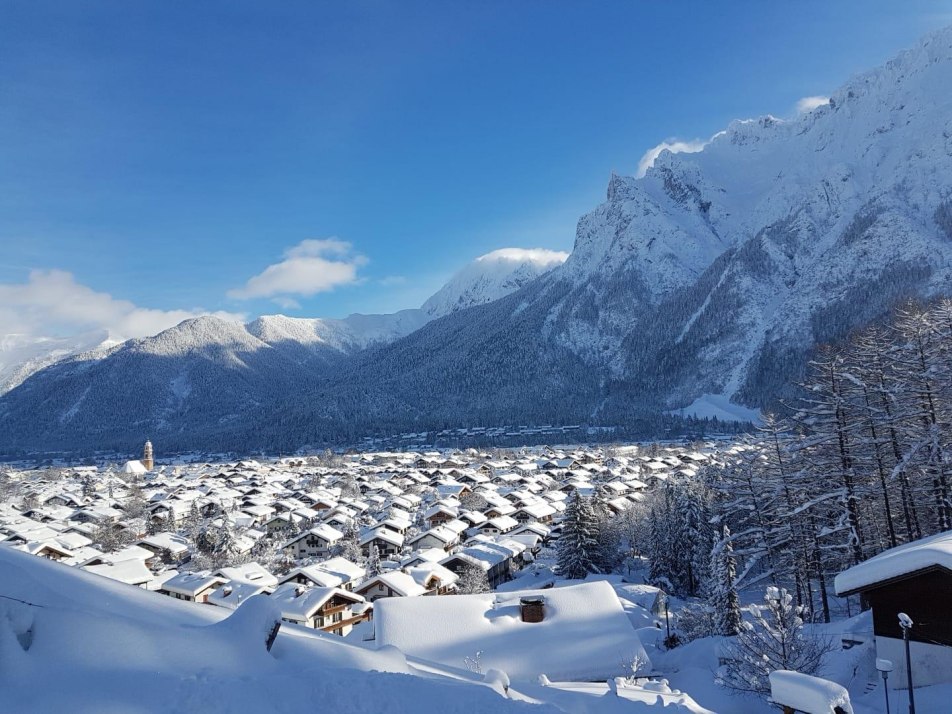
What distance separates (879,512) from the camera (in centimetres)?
1812

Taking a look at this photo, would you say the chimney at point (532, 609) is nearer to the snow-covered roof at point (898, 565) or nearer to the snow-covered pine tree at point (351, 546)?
the snow-covered roof at point (898, 565)

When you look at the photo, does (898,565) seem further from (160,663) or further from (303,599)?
(303,599)

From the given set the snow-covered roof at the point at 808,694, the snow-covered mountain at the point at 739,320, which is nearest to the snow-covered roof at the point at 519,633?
the snow-covered roof at the point at 808,694

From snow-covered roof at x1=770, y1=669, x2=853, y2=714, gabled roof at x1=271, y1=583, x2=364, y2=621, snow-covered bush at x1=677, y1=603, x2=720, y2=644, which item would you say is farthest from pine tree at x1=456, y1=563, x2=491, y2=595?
snow-covered roof at x1=770, y1=669, x2=853, y2=714

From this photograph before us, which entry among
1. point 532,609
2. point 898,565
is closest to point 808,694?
point 898,565

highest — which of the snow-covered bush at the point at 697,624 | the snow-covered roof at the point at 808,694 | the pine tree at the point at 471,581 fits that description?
the snow-covered roof at the point at 808,694

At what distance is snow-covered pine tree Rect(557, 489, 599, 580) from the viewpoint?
29422 millimetres

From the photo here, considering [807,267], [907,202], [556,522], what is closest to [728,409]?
[807,267]

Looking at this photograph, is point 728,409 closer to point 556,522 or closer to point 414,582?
point 556,522

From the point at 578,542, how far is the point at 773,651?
1995 centimetres

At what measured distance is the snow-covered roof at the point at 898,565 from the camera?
7838 mm

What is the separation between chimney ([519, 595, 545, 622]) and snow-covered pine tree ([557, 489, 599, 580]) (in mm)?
14282

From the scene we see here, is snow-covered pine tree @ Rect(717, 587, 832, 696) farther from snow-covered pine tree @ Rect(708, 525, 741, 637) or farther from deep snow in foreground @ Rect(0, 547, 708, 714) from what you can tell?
deep snow in foreground @ Rect(0, 547, 708, 714)

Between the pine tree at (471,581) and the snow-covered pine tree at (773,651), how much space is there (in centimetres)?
1637
